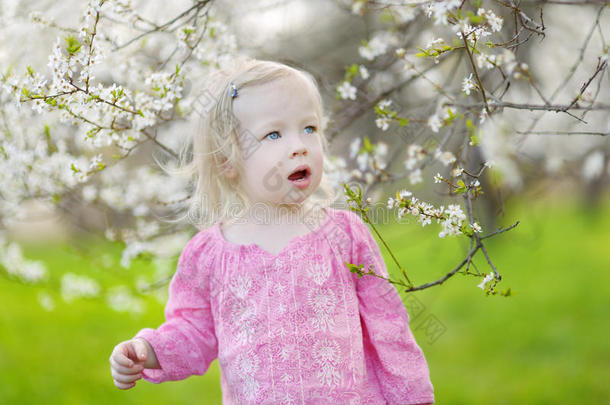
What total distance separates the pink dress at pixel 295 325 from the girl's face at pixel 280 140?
0.18 metres

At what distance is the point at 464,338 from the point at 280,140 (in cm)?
376

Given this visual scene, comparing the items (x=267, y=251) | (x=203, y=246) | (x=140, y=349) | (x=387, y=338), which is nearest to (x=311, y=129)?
(x=267, y=251)

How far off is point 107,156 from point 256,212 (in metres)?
2.58

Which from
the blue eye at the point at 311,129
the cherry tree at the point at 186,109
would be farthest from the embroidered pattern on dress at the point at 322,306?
the blue eye at the point at 311,129

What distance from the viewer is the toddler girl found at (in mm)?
1767

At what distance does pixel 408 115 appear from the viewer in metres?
2.55

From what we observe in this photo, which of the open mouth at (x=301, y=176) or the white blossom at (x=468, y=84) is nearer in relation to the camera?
the white blossom at (x=468, y=84)

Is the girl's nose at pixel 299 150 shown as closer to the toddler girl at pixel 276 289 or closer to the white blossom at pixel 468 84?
the toddler girl at pixel 276 289

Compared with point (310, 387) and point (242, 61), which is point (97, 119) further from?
point (310, 387)

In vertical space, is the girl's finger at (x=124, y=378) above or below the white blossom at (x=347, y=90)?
below

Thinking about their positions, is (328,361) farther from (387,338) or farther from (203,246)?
(203,246)

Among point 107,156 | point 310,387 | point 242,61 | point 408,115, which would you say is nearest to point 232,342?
point 310,387

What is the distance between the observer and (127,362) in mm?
1774

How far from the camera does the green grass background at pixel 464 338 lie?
12.9ft
